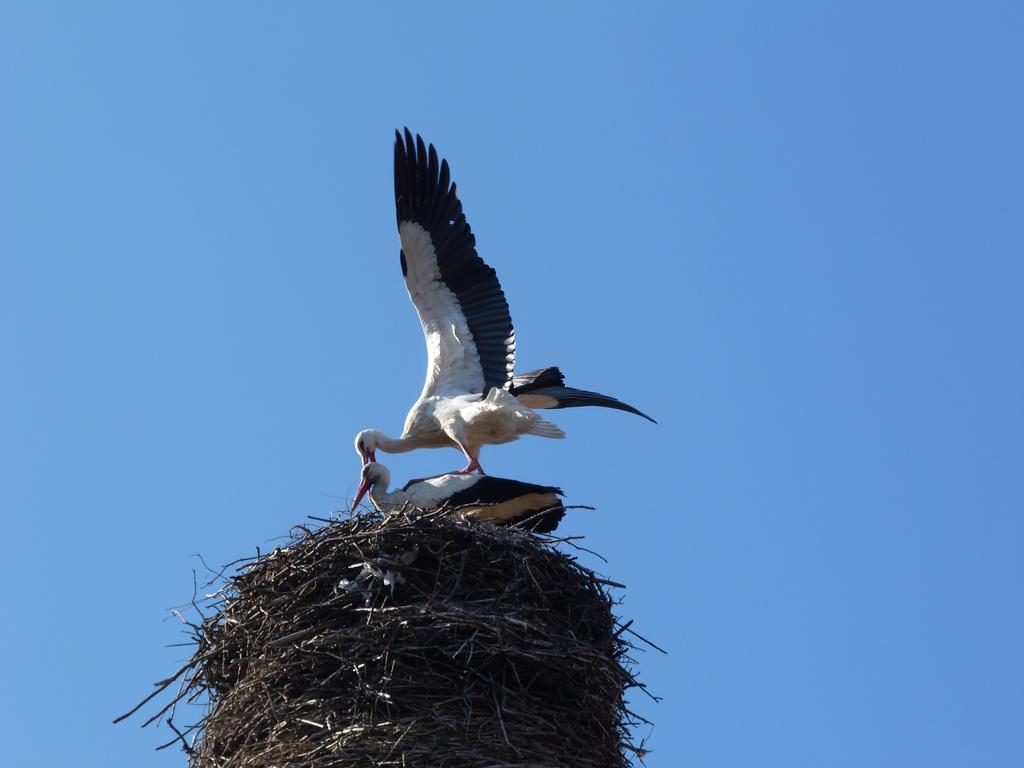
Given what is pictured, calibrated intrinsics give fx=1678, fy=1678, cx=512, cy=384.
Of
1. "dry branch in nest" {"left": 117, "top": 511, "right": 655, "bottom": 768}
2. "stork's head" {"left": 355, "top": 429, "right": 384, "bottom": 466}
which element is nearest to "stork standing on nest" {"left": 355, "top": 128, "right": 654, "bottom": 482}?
"stork's head" {"left": 355, "top": 429, "right": 384, "bottom": 466}

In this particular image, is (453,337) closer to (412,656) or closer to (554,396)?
(554,396)

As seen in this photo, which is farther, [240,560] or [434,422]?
[434,422]

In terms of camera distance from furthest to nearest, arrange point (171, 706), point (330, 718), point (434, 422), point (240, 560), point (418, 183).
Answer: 1. point (418, 183)
2. point (434, 422)
3. point (240, 560)
4. point (171, 706)
5. point (330, 718)

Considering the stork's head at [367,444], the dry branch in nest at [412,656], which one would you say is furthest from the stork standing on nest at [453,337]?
the dry branch in nest at [412,656]

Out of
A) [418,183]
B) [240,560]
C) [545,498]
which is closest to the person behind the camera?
[240,560]

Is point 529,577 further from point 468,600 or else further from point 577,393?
point 577,393

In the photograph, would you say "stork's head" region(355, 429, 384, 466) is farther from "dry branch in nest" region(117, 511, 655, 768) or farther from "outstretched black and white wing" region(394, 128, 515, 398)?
"dry branch in nest" region(117, 511, 655, 768)

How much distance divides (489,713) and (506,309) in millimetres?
4916

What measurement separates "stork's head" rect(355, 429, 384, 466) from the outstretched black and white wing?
618 mm

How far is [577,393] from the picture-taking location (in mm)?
12031

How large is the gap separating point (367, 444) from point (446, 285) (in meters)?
1.38

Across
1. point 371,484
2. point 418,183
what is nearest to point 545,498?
point 371,484

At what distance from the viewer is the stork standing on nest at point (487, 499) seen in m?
8.89

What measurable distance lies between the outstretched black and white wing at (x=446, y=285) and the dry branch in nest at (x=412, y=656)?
3.54m
